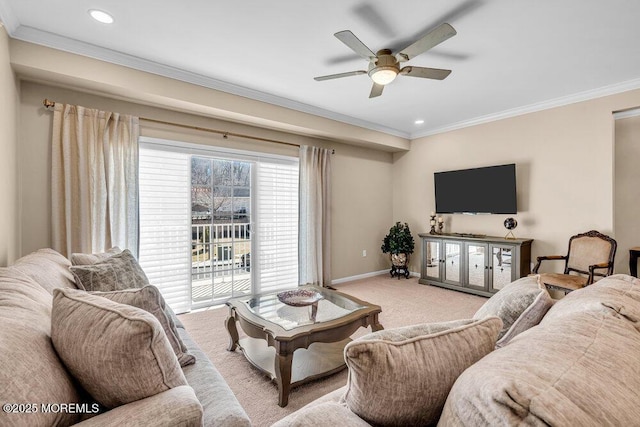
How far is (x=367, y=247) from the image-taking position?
5492mm

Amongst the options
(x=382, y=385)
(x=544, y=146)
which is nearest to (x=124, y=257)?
(x=382, y=385)

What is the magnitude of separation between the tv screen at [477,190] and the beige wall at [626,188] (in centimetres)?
117

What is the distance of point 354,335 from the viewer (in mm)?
2955

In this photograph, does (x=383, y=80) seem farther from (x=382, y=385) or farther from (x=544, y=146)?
(x=544, y=146)

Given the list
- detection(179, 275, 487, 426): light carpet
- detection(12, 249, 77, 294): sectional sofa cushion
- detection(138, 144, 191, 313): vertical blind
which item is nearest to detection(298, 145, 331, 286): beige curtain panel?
detection(179, 275, 487, 426): light carpet

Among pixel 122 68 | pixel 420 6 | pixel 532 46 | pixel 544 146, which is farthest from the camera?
pixel 544 146

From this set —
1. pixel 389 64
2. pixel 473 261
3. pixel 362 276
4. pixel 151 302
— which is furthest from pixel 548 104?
pixel 151 302

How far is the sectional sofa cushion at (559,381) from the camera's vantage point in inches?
19.4

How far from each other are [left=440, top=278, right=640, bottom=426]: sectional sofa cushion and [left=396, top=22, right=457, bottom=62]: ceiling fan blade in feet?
6.19

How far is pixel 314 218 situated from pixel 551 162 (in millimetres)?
3362

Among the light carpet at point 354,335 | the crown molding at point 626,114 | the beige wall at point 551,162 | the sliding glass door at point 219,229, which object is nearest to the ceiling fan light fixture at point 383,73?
the sliding glass door at point 219,229

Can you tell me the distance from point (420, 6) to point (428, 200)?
372 cm

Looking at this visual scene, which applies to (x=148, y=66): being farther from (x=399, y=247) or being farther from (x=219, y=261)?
(x=399, y=247)

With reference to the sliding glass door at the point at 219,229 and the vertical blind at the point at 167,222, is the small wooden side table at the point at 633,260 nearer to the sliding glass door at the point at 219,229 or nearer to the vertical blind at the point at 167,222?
the sliding glass door at the point at 219,229
